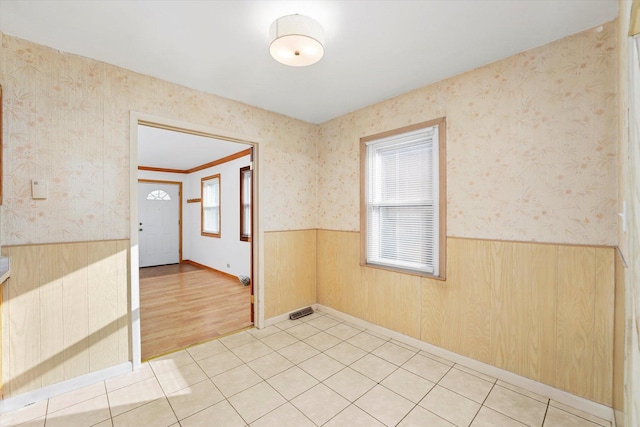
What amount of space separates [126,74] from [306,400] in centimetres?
304

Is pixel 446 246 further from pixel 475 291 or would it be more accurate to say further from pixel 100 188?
pixel 100 188

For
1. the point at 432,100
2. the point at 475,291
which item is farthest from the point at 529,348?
the point at 432,100

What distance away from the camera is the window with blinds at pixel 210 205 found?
247 inches

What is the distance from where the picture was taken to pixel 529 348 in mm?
2094

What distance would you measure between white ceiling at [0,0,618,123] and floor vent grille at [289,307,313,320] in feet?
8.93

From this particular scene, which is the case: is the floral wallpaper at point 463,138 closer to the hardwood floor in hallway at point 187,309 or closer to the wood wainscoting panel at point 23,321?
the wood wainscoting panel at point 23,321

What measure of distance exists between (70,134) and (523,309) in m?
3.79

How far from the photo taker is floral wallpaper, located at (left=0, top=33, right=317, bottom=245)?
1935 millimetres

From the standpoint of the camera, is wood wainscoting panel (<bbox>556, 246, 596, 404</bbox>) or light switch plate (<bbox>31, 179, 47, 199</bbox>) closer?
wood wainscoting panel (<bbox>556, 246, 596, 404</bbox>)

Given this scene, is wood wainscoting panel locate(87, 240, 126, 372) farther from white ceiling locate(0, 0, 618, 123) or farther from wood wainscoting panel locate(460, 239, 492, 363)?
wood wainscoting panel locate(460, 239, 492, 363)

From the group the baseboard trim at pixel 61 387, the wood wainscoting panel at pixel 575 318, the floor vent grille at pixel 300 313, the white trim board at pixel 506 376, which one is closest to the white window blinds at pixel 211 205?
the floor vent grille at pixel 300 313

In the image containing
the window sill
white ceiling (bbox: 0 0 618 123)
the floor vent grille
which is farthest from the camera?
the floor vent grille

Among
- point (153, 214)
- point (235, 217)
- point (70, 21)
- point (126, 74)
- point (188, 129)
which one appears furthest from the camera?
point (153, 214)

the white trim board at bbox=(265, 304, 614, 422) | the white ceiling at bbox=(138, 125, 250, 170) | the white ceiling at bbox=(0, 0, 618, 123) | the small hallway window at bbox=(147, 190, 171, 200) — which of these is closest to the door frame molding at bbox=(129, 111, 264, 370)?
the white ceiling at bbox=(0, 0, 618, 123)
